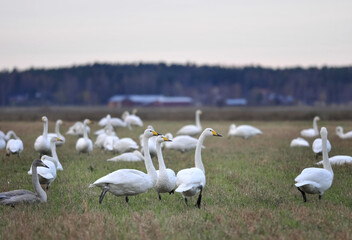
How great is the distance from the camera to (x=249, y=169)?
43.0 feet

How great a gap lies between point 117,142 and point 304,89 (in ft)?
418

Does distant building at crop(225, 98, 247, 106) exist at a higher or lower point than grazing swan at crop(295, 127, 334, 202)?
lower

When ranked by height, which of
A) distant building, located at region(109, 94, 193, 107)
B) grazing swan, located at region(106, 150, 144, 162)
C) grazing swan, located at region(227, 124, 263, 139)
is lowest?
distant building, located at region(109, 94, 193, 107)

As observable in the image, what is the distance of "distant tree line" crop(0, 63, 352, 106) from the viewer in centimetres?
13700

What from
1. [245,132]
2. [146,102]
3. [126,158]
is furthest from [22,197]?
[146,102]

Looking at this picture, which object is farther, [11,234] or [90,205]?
[90,205]

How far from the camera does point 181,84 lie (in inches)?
5955

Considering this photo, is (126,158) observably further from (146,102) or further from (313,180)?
(146,102)

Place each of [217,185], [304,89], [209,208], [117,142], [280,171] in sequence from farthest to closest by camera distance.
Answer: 1. [304,89]
2. [117,142]
3. [280,171]
4. [217,185]
5. [209,208]

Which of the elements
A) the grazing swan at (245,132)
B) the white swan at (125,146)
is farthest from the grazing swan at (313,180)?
the grazing swan at (245,132)

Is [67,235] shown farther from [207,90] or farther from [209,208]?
[207,90]

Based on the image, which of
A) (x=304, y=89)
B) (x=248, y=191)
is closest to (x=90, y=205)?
(x=248, y=191)

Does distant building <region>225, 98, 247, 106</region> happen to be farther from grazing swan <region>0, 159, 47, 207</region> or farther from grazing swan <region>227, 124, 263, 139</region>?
grazing swan <region>0, 159, 47, 207</region>

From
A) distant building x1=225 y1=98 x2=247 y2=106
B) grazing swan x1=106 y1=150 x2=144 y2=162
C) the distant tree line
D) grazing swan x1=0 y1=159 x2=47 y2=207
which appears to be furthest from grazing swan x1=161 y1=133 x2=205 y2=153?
the distant tree line
